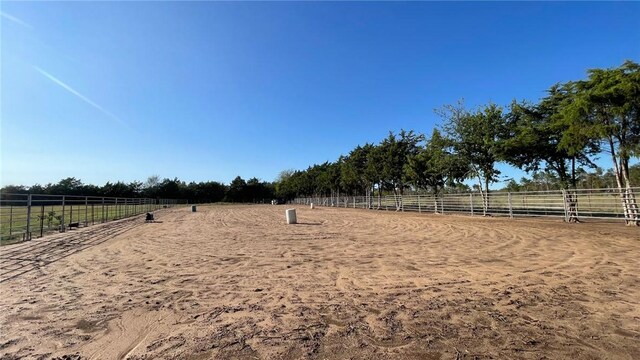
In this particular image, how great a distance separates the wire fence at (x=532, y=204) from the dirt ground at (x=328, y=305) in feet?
29.5

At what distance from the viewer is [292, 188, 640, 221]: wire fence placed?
1475 centimetres

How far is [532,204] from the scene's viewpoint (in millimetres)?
18406

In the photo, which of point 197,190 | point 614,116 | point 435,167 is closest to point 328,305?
point 614,116

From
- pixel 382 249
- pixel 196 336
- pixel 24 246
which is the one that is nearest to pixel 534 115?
pixel 382 249

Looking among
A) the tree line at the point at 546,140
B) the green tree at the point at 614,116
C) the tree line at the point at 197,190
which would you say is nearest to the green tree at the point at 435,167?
the tree line at the point at 546,140

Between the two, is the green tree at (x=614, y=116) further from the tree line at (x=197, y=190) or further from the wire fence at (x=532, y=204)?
the tree line at (x=197, y=190)

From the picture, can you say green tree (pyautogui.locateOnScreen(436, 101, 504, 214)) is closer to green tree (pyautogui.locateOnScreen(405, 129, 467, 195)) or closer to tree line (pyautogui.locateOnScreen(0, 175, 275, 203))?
green tree (pyautogui.locateOnScreen(405, 129, 467, 195))

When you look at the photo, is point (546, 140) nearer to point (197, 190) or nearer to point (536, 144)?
point (536, 144)

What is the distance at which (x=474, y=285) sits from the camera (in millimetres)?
4953

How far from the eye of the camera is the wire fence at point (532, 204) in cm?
1475

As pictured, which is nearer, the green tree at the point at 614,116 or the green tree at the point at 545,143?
the green tree at the point at 614,116

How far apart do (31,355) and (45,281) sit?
11.0 feet

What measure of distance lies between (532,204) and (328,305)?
735 inches

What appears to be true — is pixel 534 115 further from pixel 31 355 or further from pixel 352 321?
pixel 31 355
